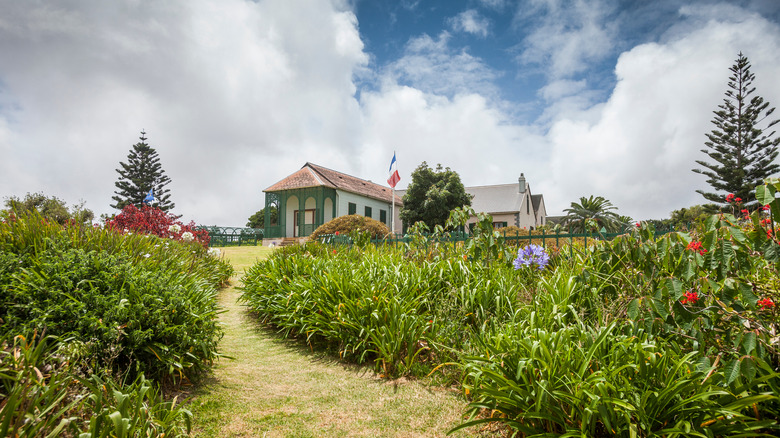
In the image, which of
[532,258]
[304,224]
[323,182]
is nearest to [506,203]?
[323,182]

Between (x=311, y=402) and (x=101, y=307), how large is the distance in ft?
5.65

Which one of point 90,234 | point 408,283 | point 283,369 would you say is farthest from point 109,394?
point 408,283

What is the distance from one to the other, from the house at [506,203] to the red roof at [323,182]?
26.5ft

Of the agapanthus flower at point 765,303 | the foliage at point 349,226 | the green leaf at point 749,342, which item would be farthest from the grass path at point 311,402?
the foliage at point 349,226

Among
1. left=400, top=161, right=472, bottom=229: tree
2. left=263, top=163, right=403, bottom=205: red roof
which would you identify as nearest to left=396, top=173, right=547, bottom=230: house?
left=400, top=161, right=472, bottom=229: tree

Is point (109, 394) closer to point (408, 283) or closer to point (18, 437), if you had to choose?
point (18, 437)

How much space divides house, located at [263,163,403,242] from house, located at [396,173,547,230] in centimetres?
890

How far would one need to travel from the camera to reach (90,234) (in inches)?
163

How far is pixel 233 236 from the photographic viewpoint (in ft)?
92.1

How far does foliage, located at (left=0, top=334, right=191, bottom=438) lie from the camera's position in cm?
173

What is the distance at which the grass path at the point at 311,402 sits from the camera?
2.68 metres

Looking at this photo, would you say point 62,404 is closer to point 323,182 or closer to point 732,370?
point 732,370

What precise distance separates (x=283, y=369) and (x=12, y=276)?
7.49 feet

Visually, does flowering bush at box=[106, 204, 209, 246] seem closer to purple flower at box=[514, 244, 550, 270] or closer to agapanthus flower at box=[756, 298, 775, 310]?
purple flower at box=[514, 244, 550, 270]
